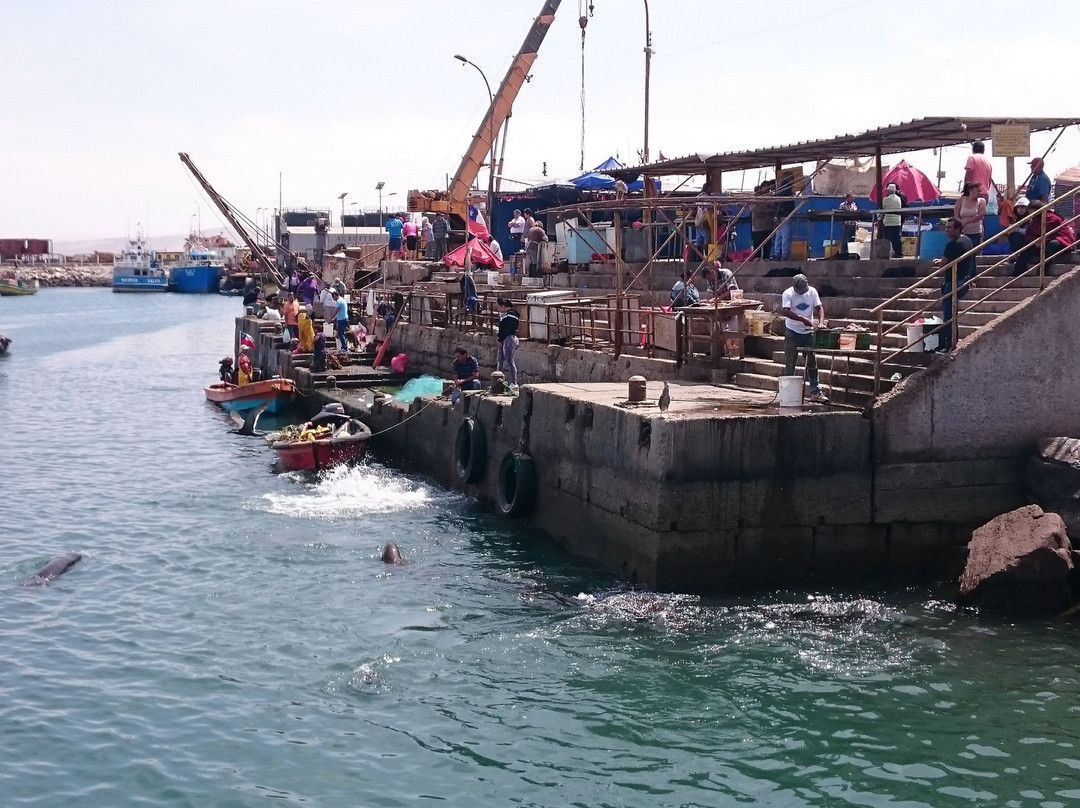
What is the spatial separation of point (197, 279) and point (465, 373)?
115m

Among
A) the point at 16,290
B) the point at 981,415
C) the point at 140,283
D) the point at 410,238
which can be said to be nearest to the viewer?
the point at 981,415

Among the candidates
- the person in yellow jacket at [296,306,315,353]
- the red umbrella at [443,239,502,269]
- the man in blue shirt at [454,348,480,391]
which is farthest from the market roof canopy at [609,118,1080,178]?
the person in yellow jacket at [296,306,315,353]

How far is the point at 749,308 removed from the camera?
62.1 ft

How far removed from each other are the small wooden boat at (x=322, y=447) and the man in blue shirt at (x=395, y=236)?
23.6 metres

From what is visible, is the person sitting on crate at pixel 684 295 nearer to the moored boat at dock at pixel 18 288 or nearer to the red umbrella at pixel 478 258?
the red umbrella at pixel 478 258

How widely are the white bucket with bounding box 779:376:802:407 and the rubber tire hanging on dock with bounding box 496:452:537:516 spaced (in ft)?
14.2

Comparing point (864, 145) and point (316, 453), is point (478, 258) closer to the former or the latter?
point (316, 453)

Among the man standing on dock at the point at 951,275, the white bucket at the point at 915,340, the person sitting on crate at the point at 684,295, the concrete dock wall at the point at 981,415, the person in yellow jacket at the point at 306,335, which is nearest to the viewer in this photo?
the concrete dock wall at the point at 981,415

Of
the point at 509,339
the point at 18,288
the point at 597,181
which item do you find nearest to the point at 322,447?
the point at 509,339

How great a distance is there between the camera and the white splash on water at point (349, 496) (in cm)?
2044

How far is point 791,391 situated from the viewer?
15023mm

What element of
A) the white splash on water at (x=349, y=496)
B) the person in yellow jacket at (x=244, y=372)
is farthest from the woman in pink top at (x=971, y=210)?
the person in yellow jacket at (x=244, y=372)

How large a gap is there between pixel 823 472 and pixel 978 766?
196 inches

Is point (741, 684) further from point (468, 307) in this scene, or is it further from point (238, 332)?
point (238, 332)
